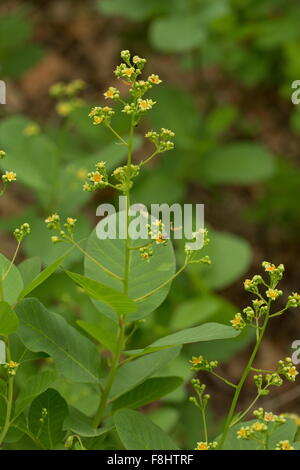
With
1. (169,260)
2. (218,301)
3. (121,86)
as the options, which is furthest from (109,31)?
(169,260)

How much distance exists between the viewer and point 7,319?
2.96 ft

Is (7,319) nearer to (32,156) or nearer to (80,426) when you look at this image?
(80,426)

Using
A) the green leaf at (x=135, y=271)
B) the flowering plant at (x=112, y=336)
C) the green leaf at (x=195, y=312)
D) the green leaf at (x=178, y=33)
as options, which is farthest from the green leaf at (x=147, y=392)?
the green leaf at (x=178, y=33)

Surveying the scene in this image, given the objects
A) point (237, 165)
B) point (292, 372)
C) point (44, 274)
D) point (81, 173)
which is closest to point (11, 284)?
point (44, 274)

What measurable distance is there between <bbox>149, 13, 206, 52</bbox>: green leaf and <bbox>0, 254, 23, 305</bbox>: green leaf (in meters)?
1.56

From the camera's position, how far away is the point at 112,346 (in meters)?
1.05

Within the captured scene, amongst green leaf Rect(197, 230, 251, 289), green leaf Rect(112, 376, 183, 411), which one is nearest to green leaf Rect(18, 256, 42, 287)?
green leaf Rect(112, 376, 183, 411)

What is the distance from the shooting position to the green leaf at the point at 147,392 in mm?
1052

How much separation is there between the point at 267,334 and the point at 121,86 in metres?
1.38

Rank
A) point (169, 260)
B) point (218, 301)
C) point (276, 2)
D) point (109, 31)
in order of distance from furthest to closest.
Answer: point (109, 31) < point (276, 2) < point (218, 301) < point (169, 260)

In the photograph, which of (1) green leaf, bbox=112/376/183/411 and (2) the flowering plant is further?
(1) green leaf, bbox=112/376/183/411

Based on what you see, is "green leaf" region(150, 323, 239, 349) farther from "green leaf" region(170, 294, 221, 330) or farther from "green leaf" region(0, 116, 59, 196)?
"green leaf" region(0, 116, 59, 196)

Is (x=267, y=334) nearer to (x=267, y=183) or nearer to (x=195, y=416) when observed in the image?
(x=267, y=183)

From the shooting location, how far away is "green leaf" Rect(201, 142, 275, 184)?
105 inches
